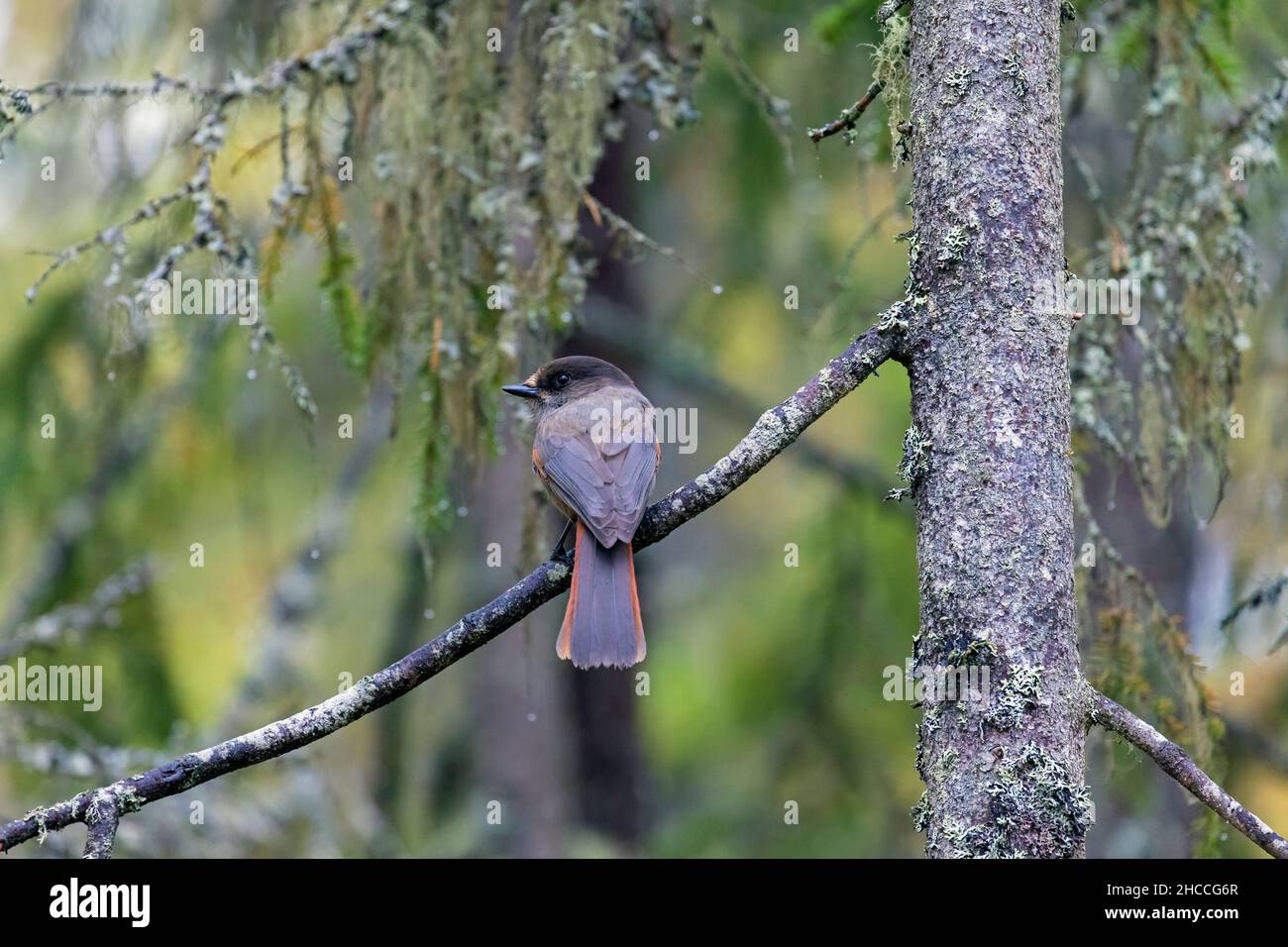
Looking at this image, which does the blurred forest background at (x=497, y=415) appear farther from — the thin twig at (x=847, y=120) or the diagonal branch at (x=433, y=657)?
the diagonal branch at (x=433, y=657)

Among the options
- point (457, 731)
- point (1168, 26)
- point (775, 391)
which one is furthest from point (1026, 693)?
point (775, 391)

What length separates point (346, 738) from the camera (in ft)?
34.3

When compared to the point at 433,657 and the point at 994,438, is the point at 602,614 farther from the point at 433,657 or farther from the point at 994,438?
the point at 994,438

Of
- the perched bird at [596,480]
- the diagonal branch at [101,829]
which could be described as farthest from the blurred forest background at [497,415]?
the diagonal branch at [101,829]

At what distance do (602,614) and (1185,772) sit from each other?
144 centimetres

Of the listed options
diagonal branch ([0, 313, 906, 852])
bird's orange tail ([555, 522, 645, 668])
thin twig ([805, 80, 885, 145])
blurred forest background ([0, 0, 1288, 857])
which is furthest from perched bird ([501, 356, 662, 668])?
thin twig ([805, 80, 885, 145])

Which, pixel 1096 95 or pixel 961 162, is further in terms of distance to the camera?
pixel 1096 95

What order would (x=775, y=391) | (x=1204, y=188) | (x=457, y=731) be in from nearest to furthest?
1. (x=1204, y=188)
2. (x=457, y=731)
3. (x=775, y=391)

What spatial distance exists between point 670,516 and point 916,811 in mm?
765

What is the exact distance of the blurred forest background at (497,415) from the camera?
3.52m

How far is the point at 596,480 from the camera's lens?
3.67m

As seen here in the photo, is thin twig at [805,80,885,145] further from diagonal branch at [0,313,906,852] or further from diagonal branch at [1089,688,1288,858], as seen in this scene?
diagonal branch at [1089,688,1288,858]

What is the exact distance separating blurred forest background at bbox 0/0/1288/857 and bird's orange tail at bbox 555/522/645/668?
234mm

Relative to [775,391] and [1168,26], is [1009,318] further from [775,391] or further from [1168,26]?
[775,391]
